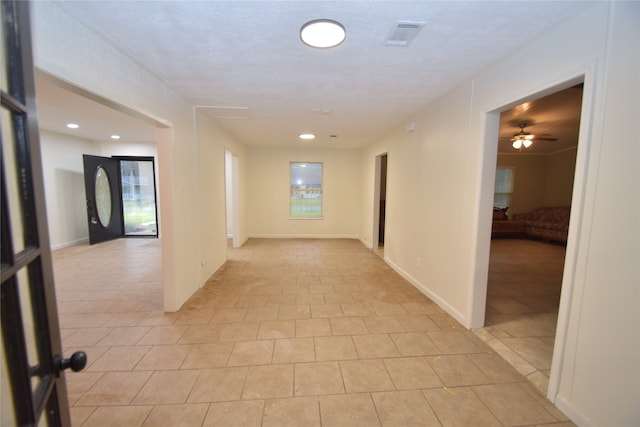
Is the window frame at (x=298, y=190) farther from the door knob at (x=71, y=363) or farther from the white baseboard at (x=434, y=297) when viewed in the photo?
the door knob at (x=71, y=363)

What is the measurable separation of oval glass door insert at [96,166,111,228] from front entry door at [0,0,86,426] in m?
6.82

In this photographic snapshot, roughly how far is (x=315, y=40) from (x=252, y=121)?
255 centimetres

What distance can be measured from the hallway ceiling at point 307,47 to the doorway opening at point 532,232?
146 cm

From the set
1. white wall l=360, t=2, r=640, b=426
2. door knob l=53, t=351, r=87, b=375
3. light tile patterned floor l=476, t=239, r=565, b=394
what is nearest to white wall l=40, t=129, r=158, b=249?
door knob l=53, t=351, r=87, b=375

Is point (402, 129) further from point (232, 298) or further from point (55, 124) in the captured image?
point (55, 124)

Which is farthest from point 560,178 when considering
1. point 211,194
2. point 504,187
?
point 211,194

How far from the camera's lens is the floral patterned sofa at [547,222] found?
6328mm

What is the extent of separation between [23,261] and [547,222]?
29.1ft

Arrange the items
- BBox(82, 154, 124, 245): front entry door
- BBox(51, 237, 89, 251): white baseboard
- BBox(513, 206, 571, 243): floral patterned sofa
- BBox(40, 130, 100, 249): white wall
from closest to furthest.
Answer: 1. BBox(40, 130, 100, 249): white wall
2. BBox(51, 237, 89, 251): white baseboard
3. BBox(82, 154, 124, 245): front entry door
4. BBox(513, 206, 571, 243): floral patterned sofa

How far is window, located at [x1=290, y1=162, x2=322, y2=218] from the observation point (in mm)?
7051

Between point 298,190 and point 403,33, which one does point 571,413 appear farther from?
point 298,190

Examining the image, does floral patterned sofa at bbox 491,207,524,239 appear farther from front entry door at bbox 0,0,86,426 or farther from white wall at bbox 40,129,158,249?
white wall at bbox 40,129,158,249

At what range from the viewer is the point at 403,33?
68.7 inches

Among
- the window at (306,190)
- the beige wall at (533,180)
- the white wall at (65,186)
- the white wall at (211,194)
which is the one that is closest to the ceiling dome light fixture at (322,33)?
the white wall at (211,194)
